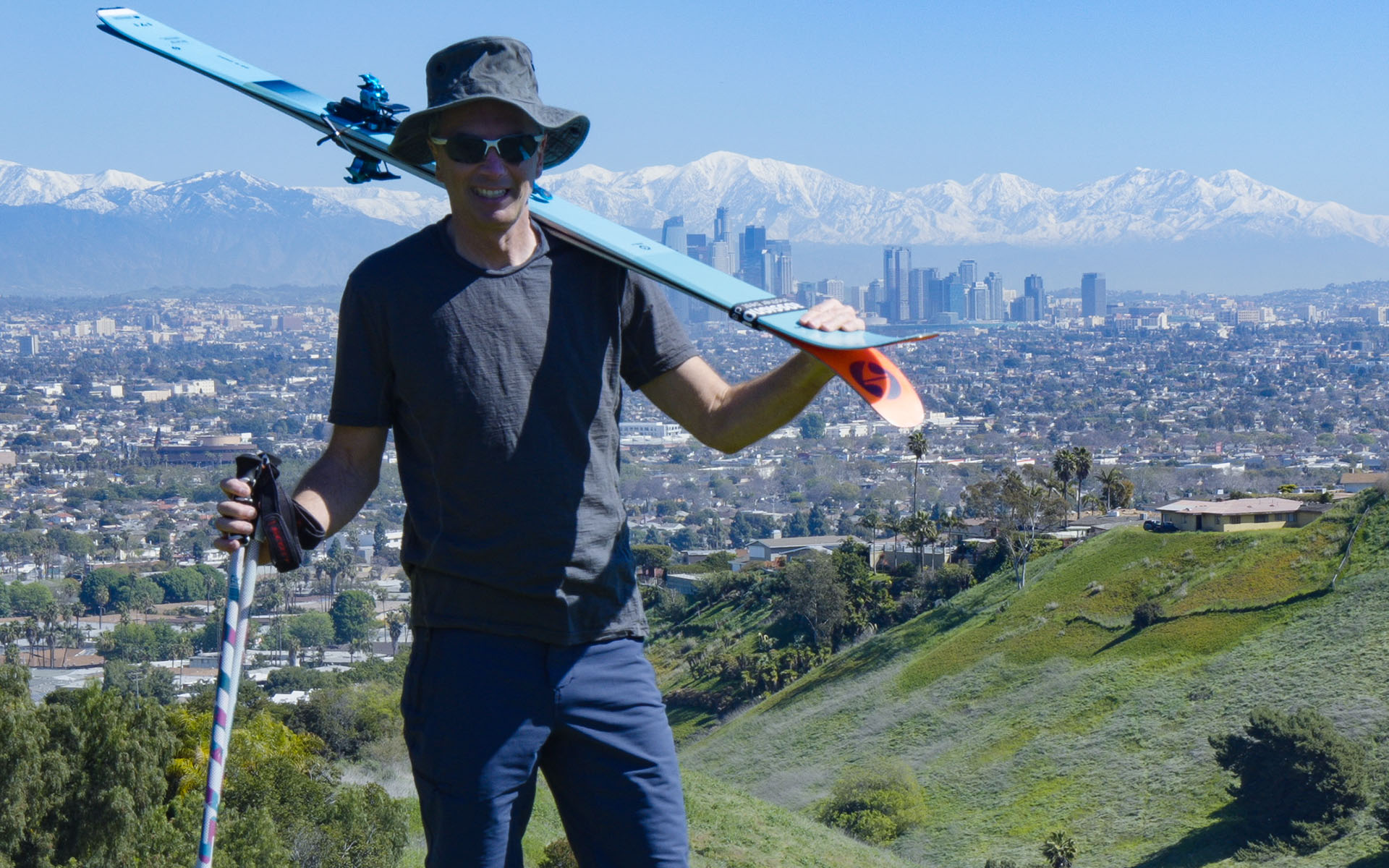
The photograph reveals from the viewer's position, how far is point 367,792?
15.9m

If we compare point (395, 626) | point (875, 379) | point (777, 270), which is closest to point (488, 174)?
point (875, 379)

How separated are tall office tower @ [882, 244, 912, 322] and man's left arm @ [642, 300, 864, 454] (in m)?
176

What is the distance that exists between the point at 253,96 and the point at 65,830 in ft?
35.2

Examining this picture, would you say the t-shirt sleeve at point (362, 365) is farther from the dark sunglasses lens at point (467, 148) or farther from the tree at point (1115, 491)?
the tree at point (1115, 491)

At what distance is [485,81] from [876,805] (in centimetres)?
2703

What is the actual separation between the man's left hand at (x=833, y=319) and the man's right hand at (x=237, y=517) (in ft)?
3.28

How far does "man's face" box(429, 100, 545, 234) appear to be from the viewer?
2.39 meters

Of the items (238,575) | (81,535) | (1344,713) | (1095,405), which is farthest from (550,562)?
(1095,405)

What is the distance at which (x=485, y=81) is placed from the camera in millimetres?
2389

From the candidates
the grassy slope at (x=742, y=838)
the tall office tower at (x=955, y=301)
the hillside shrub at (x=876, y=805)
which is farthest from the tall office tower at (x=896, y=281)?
the grassy slope at (x=742, y=838)

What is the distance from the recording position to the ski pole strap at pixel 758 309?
2465 mm

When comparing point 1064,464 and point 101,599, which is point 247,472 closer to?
point 1064,464

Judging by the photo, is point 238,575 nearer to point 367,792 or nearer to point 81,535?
point 367,792

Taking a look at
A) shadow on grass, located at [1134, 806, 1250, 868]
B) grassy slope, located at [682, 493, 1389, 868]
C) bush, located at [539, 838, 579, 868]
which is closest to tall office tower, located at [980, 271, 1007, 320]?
grassy slope, located at [682, 493, 1389, 868]
